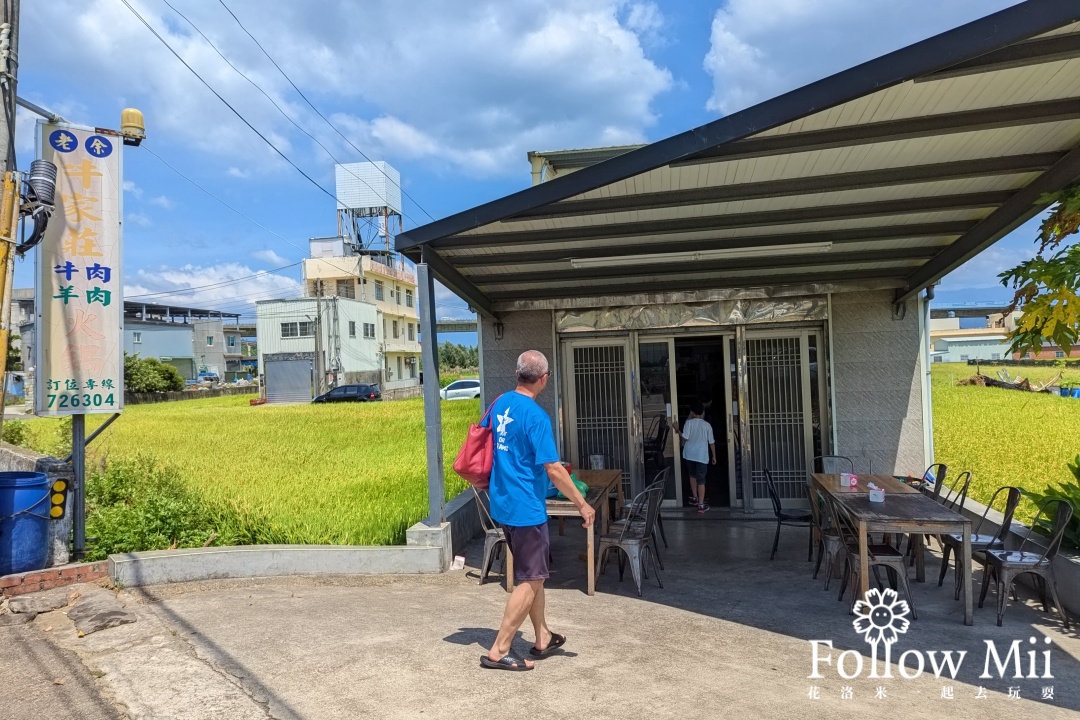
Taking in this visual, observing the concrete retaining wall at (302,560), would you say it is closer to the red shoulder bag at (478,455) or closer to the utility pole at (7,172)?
the utility pole at (7,172)

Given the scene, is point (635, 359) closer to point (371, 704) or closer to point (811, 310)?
point (811, 310)

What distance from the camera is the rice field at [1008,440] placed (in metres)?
8.38

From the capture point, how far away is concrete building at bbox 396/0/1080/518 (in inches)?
162

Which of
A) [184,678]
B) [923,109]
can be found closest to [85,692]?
[184,678]

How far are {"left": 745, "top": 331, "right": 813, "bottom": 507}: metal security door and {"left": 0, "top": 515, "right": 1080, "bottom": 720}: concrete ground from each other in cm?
295

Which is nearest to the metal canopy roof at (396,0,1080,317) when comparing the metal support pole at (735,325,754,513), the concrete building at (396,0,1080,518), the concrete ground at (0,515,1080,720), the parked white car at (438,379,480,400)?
the concrete building at (396,0,1080,518)

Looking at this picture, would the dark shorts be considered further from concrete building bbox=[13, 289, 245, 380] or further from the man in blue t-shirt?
concrete building bbox=[13, 289, 245, 380]

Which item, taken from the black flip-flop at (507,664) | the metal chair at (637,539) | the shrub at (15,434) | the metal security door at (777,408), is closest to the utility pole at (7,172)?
the black flip-flop at (507,664)

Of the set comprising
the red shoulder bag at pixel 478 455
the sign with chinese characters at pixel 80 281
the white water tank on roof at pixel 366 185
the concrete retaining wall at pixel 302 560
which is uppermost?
the white water tank on roof at pixel 366 185

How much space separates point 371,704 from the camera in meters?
3.51

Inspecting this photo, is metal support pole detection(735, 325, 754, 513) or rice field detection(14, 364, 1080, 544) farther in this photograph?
metal support pole detection(735, 325, 754, 513)

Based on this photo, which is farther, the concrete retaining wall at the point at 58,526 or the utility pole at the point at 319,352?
the utility pole at the point at 319,352

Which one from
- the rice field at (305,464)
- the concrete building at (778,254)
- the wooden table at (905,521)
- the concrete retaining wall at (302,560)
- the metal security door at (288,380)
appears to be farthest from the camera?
the metal security door at (288,380)

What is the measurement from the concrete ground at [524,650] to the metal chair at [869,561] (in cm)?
17
